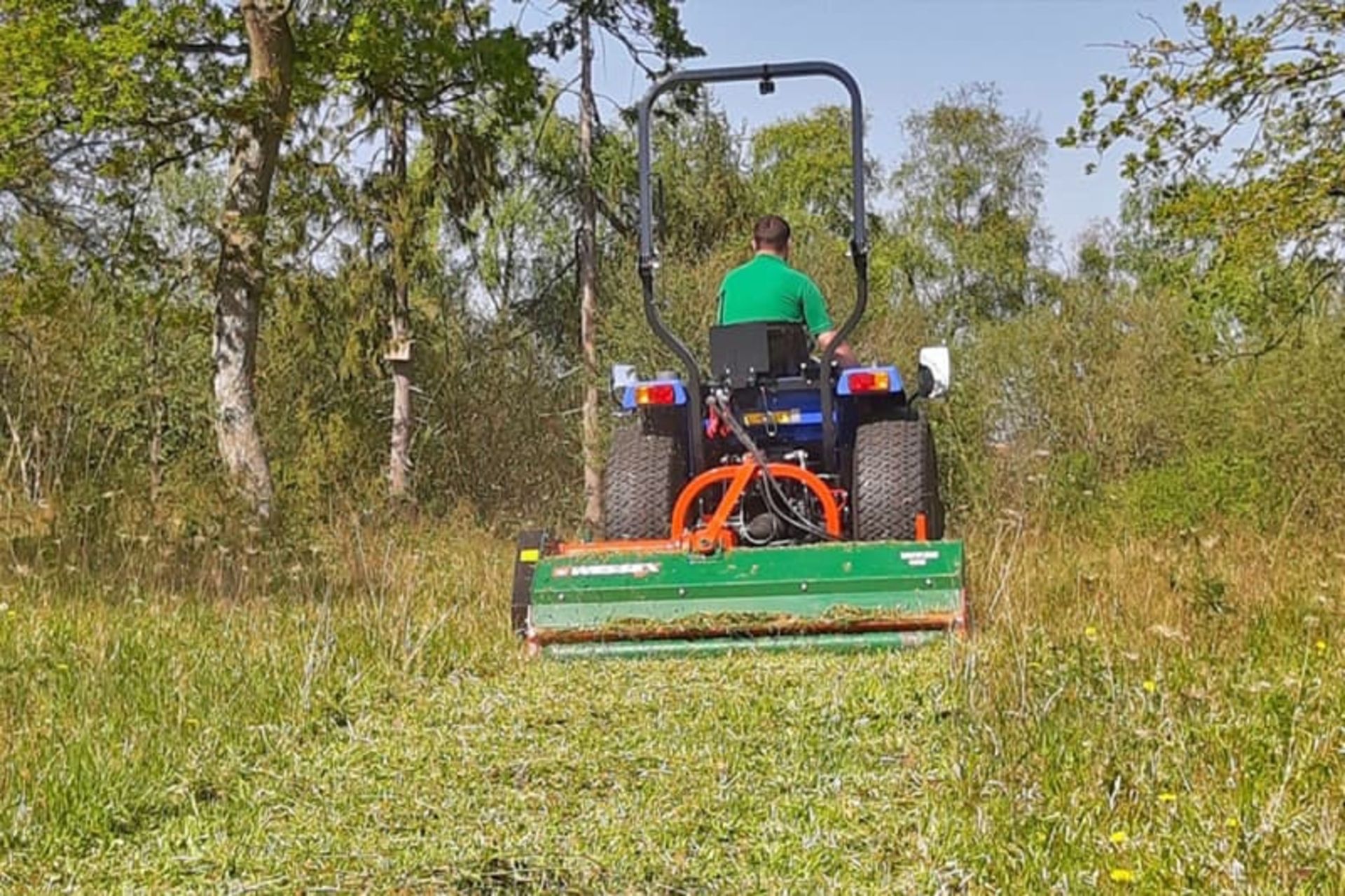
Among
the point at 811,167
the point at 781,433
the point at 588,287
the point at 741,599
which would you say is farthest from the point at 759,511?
the point at 811,167

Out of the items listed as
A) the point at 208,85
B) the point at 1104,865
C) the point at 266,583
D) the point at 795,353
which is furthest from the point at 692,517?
the point at 208,85

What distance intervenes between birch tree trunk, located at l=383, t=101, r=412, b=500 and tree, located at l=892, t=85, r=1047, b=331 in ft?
61.3

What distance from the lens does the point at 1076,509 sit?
11.2 meters

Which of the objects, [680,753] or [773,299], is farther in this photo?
[773,299]

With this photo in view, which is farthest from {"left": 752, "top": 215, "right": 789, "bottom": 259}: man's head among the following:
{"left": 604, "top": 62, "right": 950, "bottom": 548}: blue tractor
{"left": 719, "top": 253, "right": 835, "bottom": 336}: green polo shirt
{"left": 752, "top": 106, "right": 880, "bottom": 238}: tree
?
{"left": 752, "top": 106, "right": 880, "bottom": 238}: tree

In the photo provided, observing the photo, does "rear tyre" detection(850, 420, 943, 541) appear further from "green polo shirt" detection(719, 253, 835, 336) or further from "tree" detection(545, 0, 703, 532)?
"tree" detection(545, 0, 703, 532)

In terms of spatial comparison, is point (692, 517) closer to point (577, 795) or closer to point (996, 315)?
point (577, 795)

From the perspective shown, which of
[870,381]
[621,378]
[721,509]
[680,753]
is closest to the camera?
[680,753]

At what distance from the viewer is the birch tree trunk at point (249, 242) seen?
12.4 meters

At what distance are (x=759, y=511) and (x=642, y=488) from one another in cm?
49

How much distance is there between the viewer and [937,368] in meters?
6.16

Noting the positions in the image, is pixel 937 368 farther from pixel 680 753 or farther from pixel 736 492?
pixel 680 753

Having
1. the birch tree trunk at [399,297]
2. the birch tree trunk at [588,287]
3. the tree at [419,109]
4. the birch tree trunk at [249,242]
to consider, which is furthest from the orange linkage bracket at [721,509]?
the birch tree trunk at [588,287]

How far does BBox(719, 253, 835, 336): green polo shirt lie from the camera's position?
633cm
